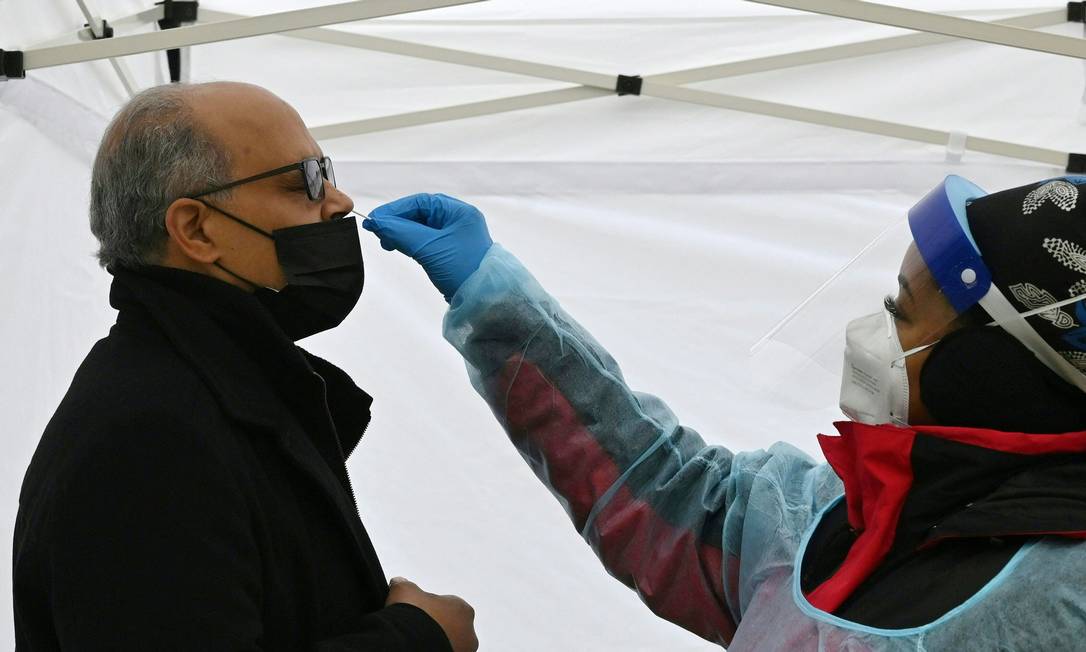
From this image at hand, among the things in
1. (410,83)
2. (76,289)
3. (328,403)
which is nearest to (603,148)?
(410,83)

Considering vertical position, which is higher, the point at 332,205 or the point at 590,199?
the point at 332,205

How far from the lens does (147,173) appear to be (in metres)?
1.56

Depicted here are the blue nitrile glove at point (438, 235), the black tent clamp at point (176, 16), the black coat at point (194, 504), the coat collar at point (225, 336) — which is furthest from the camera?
the black tent clamp at point (176, 16)

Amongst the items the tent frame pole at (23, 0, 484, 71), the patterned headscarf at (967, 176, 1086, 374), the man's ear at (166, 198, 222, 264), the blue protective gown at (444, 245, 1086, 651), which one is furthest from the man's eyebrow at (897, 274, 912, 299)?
the tent frame pole at (23, 0, 484, 71)

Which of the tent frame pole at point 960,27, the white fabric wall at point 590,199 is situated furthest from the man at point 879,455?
the white fabric wall at point 590,199

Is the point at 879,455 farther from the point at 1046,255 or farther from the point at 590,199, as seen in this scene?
the point at 590,199

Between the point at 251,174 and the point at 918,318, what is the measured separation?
92 cm

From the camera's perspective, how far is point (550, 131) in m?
3.23

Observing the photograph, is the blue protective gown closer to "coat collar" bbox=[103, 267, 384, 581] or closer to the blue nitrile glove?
the blue nitrile glove

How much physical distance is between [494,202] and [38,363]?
1157 millimetres

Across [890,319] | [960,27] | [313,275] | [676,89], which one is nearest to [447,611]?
[313,275]

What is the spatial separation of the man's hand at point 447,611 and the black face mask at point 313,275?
1.27 feet

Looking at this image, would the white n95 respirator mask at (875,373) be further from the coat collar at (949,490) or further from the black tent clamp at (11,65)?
the black tent clamp at (11,65)

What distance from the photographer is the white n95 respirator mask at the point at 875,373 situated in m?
1.69
